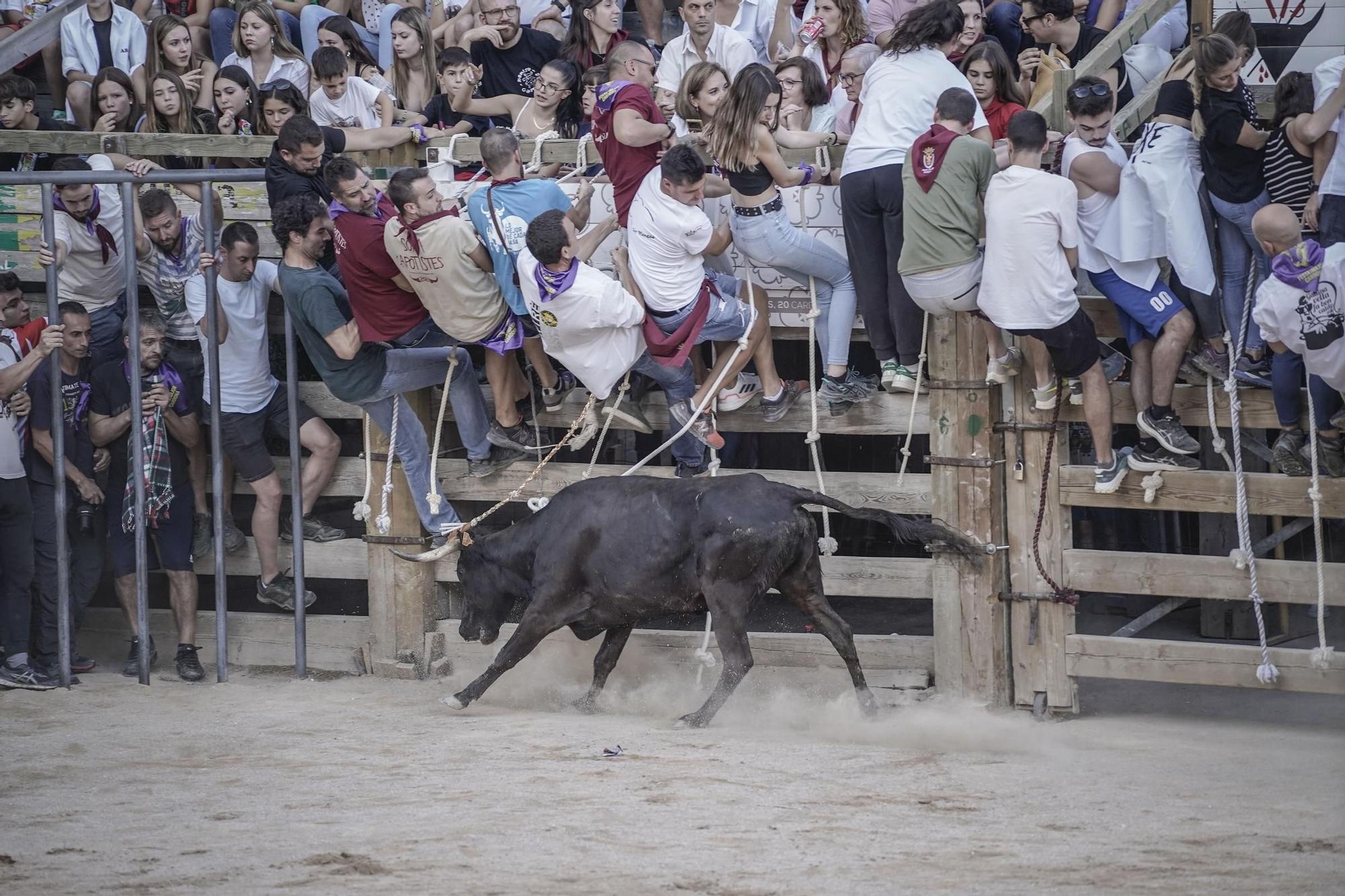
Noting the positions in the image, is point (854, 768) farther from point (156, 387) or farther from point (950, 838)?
point (156, 387)

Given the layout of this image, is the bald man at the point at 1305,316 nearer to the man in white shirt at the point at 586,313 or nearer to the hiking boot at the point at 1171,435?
the hiking boot at the point at 1171,435

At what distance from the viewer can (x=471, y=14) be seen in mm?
10625

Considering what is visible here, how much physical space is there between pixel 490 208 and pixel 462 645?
2659mm

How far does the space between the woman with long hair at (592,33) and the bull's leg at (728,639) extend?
12.6 feet

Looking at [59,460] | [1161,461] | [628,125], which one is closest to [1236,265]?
[1161,461]

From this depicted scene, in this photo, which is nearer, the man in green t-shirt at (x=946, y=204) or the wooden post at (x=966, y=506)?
the man in green t-shirt at (x=946, y=204)

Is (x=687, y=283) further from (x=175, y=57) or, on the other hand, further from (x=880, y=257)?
Answer: (x=175, y=57)

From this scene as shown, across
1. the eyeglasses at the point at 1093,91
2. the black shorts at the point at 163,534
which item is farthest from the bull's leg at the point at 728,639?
the black shorts at the point at 163,534

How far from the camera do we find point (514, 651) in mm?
7844

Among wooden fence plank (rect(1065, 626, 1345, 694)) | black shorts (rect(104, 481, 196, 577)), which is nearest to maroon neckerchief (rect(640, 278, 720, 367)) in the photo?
wooden fence plank (rect(1065, 626, 1345, 694))

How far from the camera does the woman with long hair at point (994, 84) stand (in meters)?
7.92

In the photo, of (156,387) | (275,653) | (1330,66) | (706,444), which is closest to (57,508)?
(156,387)

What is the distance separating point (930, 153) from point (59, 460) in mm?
5214

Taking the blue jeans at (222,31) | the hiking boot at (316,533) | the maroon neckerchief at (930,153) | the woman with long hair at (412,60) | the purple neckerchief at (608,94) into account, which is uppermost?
the blue jeans at (222,31)
